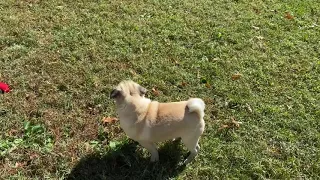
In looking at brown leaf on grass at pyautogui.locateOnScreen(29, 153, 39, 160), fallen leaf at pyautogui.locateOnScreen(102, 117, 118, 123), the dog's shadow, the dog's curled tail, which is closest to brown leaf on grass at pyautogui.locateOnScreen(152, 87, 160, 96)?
fallen leaf at pyautogui.locateOnScreen(102, 117, 118, 123)

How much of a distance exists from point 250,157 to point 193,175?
72cm

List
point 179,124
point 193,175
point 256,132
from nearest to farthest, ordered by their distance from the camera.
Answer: point 179,124
point 193,175
point 256,132

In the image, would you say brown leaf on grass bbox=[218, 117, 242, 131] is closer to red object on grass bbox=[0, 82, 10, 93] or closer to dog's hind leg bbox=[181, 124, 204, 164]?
dog's hind leg bbox=[181, 124, 204, 164]

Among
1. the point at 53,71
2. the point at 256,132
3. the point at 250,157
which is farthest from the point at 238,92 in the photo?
the point at 53,71

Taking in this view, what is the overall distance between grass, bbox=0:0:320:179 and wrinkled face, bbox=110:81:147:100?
2.53 ft

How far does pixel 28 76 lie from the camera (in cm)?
511

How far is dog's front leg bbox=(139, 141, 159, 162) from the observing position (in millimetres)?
3939

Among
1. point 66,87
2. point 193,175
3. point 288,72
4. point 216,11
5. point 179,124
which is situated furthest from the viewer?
point 216,11

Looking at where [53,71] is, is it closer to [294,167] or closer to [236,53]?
[236,53]

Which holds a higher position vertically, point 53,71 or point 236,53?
point 236,53

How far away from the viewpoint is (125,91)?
3.74m

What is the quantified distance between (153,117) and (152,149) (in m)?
0.42

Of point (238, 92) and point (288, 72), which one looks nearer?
point (238, 92)

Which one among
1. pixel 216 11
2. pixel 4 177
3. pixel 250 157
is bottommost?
pixel 4 177
